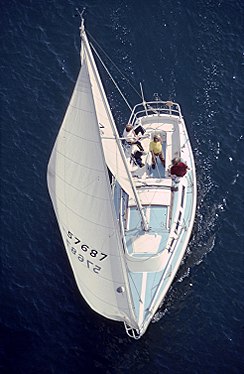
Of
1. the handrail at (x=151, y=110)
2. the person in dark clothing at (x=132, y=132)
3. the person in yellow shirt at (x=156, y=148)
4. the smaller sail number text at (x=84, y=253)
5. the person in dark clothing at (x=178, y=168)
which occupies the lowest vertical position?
the smaller sail number text at (x=84, y=253)

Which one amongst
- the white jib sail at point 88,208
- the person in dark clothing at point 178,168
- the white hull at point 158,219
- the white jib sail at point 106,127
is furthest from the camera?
the person in dark clothing at point 178,168

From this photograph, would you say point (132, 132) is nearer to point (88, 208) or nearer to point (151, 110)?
point (151, 110)

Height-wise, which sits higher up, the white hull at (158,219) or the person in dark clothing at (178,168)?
the person in dark clothing at (178,168)

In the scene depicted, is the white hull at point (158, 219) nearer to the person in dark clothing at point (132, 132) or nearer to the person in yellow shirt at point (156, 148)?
the person in yellow shirt at point (156, 148)

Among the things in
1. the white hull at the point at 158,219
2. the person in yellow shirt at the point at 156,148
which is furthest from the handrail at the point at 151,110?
the person in yellow shirt at the point at 156,148

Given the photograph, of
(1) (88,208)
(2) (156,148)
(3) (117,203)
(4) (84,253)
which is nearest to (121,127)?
(2) (156,148)

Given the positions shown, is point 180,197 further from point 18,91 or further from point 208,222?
point 18,91

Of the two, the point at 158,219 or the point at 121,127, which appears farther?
the point at 121,127
